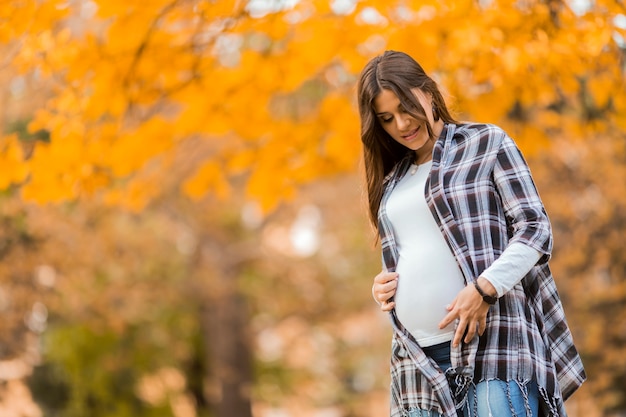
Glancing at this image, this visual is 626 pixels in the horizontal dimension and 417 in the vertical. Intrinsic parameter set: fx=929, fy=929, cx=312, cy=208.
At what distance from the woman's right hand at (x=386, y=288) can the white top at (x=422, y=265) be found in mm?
16

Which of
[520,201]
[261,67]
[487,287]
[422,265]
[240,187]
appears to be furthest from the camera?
[240,187]

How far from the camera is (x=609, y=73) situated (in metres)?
5.29

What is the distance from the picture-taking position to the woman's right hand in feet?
9.11

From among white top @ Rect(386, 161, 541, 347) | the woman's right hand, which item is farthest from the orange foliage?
the woman's right hand

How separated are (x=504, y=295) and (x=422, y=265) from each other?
0.25m

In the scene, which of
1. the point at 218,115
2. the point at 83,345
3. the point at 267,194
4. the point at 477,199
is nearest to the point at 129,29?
the point at 218,115

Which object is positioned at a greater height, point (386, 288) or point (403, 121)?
point (403, 121)

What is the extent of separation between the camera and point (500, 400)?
250cm

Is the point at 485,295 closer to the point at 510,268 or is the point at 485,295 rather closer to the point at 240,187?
the point at 510,268

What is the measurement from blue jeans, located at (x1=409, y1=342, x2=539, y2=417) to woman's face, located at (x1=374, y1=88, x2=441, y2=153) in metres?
0.74

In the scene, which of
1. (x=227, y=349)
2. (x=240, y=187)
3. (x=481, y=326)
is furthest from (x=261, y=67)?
(x=227, y=349)

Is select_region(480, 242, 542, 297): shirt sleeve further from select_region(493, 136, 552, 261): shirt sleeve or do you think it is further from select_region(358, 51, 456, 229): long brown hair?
select_region(358, 51, 456, 229): long brown hair

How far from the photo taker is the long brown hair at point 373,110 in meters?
2.73

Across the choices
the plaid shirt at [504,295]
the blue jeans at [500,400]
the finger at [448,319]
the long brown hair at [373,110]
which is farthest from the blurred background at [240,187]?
the blue jeans at [500,400]
